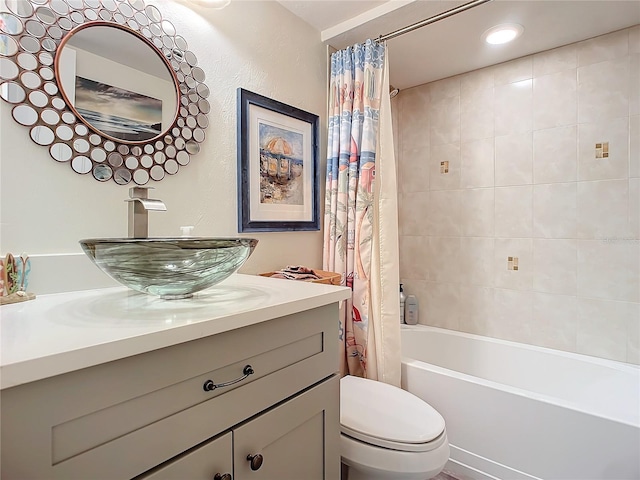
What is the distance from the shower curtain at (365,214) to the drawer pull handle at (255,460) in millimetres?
1026

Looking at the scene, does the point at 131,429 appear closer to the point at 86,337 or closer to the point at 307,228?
the point at 86,337

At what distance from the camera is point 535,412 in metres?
1.47

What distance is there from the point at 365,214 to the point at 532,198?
110 centimetres

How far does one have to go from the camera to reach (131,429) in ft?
1.90

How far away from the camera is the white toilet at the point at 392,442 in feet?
3.70

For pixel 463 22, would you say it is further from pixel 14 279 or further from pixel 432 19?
pixel 14 279

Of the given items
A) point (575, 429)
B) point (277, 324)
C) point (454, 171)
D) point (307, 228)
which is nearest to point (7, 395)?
point (277, 324)

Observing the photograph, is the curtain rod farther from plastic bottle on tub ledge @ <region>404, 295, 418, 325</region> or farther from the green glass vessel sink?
plastic bottle on tub ledge @ <region>404, 295, 418, 325</region>

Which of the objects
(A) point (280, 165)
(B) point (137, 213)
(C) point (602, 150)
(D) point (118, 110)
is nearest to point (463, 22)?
(C) point (602, 150)

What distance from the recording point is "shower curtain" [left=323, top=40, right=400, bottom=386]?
1.71m

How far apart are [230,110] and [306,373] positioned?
3.57 feet

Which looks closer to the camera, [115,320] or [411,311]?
[115,320]

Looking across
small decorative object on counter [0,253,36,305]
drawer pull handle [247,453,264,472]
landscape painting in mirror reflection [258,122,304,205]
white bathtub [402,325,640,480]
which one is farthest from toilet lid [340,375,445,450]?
small decorative object on counter [0,253,36,305]

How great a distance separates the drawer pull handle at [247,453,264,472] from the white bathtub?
3.93ft
